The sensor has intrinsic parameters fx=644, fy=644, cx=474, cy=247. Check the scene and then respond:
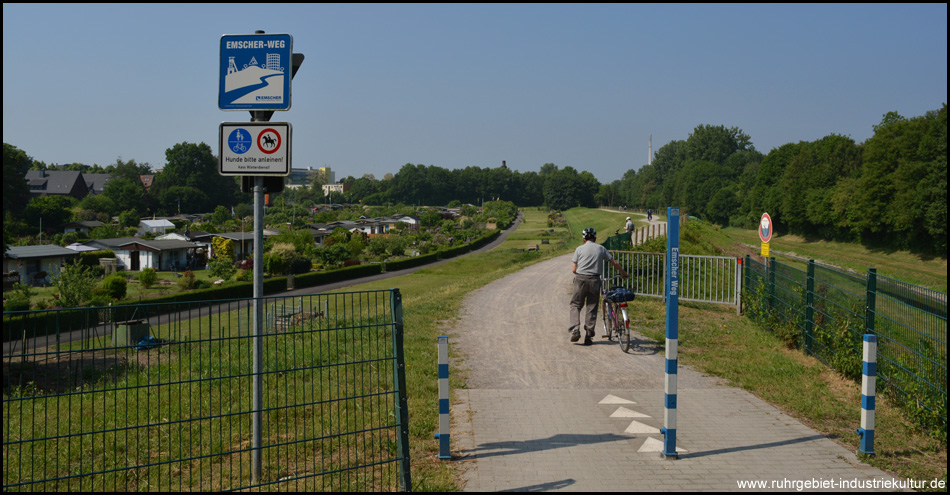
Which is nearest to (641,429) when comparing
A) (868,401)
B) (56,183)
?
(868,401)

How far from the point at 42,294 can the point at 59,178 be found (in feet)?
317

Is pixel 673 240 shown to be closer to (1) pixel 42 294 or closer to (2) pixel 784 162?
(1) pixel 42 294

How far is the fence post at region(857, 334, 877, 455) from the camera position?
5.57m

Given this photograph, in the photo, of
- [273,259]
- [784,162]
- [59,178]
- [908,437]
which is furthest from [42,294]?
[59,178]

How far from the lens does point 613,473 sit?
205 inches

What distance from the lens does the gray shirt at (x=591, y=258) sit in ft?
31.9

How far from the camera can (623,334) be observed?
10055 mm

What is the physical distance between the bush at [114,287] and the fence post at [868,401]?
37947mm

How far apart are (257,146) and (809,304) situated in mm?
8040

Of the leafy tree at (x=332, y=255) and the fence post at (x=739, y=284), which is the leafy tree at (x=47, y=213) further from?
the fence post at (x=739, y=284)

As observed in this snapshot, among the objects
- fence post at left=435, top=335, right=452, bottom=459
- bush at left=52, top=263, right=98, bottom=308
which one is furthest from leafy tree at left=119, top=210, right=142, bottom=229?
fence post at left=435, top=335, right=452, bottom=459

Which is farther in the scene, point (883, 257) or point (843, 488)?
point (883, 257)

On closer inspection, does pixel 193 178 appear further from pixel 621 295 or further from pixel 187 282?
pixel 621 295

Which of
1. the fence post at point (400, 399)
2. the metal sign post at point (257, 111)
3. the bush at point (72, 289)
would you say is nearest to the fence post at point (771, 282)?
the fence post at point (400, 399)
